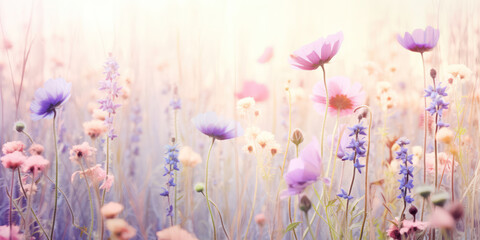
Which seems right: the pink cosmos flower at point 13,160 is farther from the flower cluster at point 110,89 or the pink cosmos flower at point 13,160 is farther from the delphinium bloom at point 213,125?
the delphinium bloom at point 213,125

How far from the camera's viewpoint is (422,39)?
23.8 inches

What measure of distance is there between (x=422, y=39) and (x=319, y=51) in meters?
0.19

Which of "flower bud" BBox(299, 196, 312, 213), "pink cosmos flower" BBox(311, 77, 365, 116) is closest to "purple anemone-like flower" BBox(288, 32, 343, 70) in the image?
"pink cosmos flower" BBox(311, 77, 365, 116)

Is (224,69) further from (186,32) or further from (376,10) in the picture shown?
(376,10)

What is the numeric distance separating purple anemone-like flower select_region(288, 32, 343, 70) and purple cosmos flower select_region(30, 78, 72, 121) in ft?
1.21

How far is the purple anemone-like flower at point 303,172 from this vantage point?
0.46 m

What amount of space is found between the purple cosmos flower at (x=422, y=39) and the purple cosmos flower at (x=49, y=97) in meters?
0.55

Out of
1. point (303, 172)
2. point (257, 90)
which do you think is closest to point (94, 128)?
point (303, 172)

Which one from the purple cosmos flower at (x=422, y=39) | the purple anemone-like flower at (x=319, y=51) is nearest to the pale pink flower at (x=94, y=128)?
the purple anemone-like flower at (x=319, y=51)

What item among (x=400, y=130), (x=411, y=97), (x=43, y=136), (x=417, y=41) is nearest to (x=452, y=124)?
(x=417, y=41)

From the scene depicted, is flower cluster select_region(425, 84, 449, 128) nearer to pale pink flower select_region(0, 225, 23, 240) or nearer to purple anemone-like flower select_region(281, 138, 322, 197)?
purple anemone-like flower select_region(281, 138, 322, 197)

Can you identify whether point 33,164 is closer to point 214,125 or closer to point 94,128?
point 94,128

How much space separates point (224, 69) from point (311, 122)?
40cm

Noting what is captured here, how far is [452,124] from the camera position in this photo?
2.30ft
